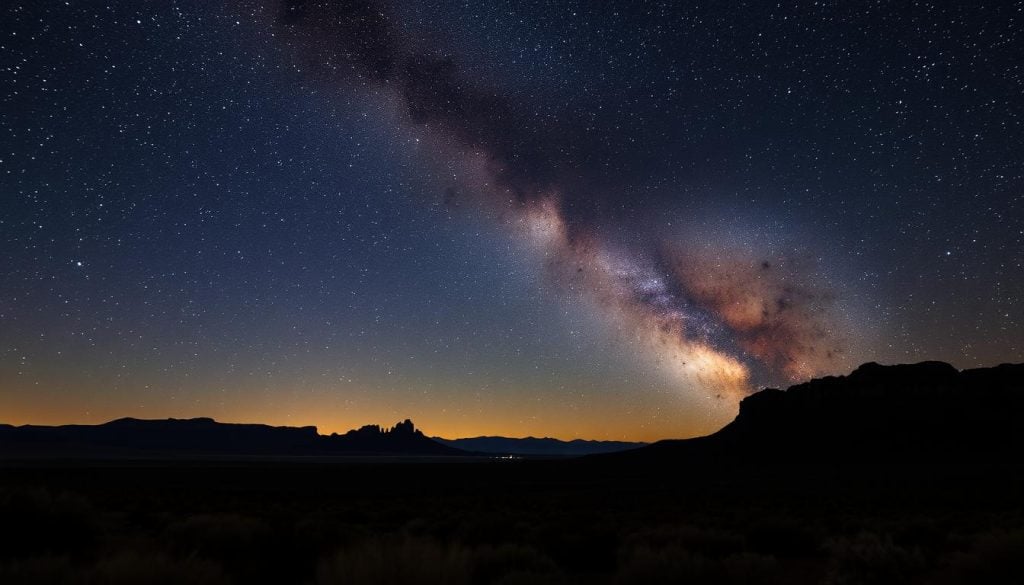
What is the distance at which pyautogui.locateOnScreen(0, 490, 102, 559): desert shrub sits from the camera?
9703mm

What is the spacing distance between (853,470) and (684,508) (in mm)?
54284

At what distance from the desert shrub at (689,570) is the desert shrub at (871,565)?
45.2 inches

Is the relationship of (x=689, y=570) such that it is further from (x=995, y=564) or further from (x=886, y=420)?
(x=886, y=420)

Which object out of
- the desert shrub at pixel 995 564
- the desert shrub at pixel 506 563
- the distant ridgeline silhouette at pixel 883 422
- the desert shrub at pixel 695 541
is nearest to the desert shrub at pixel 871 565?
the desert shrub at pixel 995 564

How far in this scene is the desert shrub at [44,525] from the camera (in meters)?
9.70

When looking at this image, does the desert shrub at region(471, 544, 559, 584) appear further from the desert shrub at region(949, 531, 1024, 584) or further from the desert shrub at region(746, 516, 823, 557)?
the desert shrub at region(746, 516, 823, 557)

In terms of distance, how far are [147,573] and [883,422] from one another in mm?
112346

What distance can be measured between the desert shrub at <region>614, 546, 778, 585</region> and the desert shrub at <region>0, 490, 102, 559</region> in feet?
29.2

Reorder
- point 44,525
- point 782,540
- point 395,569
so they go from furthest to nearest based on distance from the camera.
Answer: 1. point 782,540
2. point 44,525
3. point 395,569

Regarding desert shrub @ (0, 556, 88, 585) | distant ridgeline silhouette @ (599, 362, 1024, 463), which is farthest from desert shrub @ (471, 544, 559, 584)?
distant ridgeline silhouette @ (599, 362, 1024, 463)

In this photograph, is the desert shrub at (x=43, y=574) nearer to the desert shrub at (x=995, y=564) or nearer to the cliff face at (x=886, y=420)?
the desert shrub at (x=995, y=564)

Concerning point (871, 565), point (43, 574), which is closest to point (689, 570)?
point (871, 565)

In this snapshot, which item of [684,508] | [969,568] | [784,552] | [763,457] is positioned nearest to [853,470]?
[763,457]

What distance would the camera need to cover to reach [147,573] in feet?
17.9
